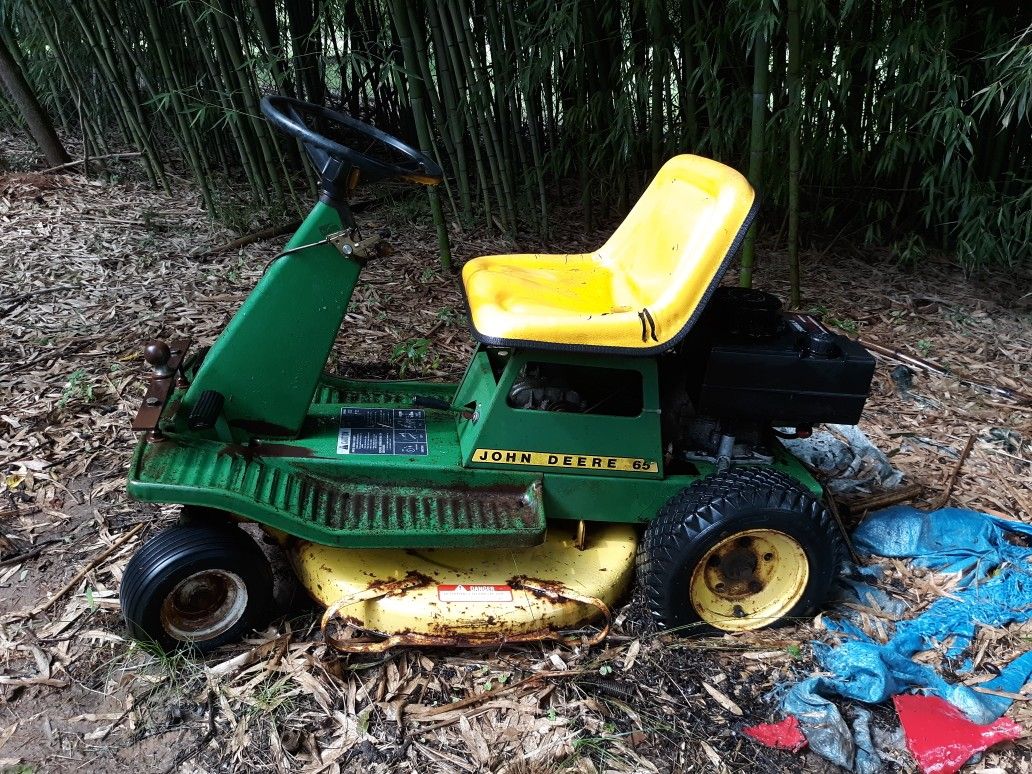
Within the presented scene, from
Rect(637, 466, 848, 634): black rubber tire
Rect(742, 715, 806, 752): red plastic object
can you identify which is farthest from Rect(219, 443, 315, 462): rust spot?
Rect(742, 715, 806, 752): red plastic object

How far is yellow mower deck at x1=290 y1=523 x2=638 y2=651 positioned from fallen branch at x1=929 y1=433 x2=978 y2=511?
4.14 feet

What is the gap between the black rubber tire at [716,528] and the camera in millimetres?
2115

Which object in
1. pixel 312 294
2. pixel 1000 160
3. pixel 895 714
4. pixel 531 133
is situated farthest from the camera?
pixel 531 133

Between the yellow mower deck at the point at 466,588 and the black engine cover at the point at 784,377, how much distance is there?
57cm

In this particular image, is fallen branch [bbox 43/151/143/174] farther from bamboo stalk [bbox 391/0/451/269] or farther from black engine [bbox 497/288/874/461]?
black engine [bbox 497/288/874/461]

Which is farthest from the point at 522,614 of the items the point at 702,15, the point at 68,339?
the point at 702,15

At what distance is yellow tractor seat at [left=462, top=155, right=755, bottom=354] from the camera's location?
2016 millimetres

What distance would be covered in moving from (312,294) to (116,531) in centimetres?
114

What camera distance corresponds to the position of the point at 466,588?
219 centimetres

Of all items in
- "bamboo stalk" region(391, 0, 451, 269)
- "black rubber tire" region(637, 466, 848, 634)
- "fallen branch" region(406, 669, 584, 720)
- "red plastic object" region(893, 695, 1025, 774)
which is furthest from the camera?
"bamboo stalk" region(391, 0, 451, 269)

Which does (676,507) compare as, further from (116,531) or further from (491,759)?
(116,531)

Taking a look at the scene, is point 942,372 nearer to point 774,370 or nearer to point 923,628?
point 923,628

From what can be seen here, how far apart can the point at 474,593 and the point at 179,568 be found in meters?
0.78

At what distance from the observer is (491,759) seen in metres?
1.89
